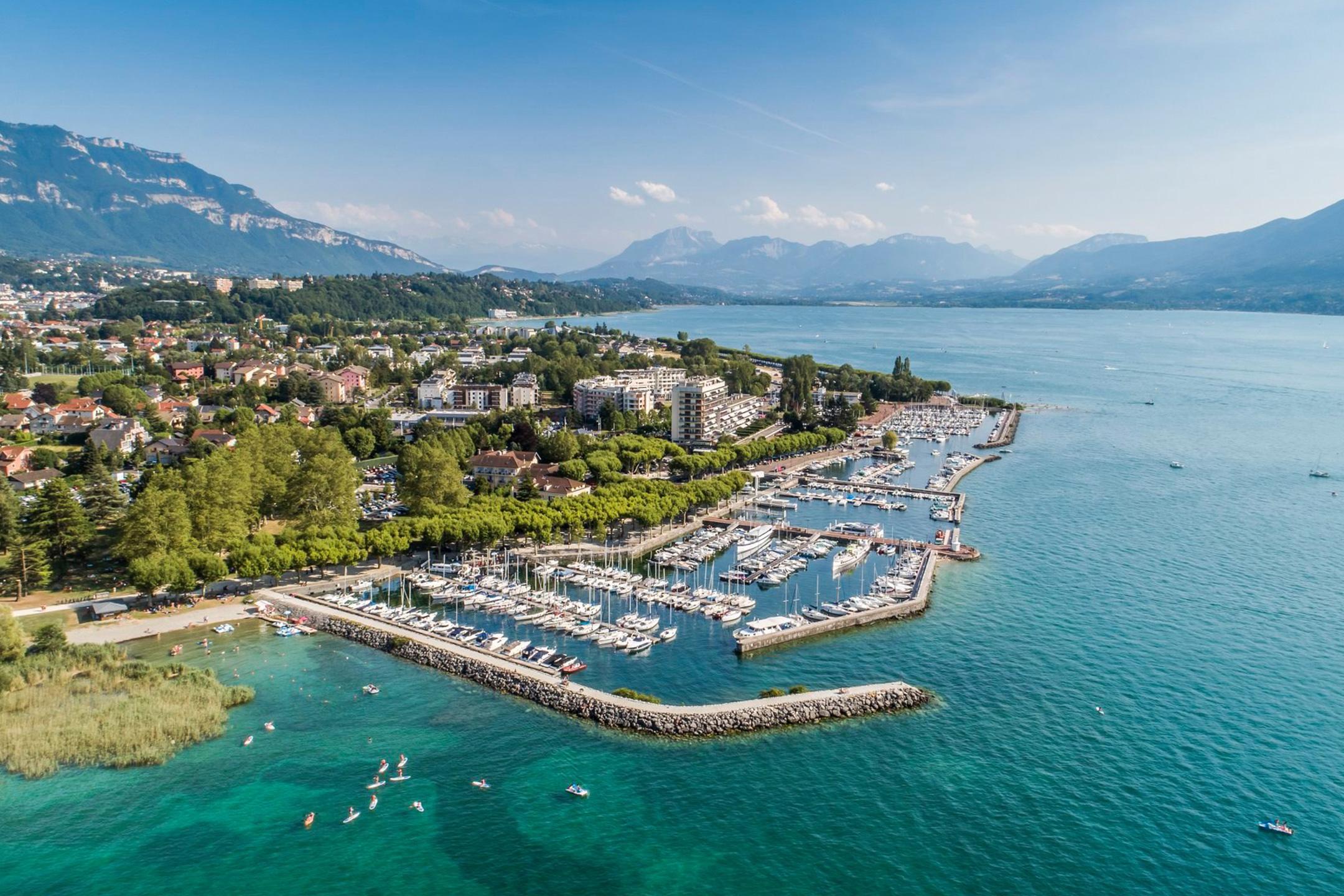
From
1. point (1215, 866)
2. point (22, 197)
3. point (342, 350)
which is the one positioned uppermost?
point (22, 197)

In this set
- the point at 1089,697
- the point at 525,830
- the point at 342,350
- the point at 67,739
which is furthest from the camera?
the point at 342,350

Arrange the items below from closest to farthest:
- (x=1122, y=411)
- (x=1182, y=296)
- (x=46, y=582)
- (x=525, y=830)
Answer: (x=525, y=830), (x=46, y=582), (x=1122, y=411), (x=1182, y=296)

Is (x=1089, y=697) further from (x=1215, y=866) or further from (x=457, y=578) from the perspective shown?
(x=457, y=578)

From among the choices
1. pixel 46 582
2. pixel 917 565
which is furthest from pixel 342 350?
pixel 917 565

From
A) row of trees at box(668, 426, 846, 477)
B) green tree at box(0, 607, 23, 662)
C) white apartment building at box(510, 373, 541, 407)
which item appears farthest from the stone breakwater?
white apartment building at box(510, 373, 541, 407)

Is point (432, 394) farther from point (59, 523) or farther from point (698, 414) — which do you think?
point (59, 523)

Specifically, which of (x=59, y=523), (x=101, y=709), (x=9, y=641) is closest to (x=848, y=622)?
(x=101, y=709)
